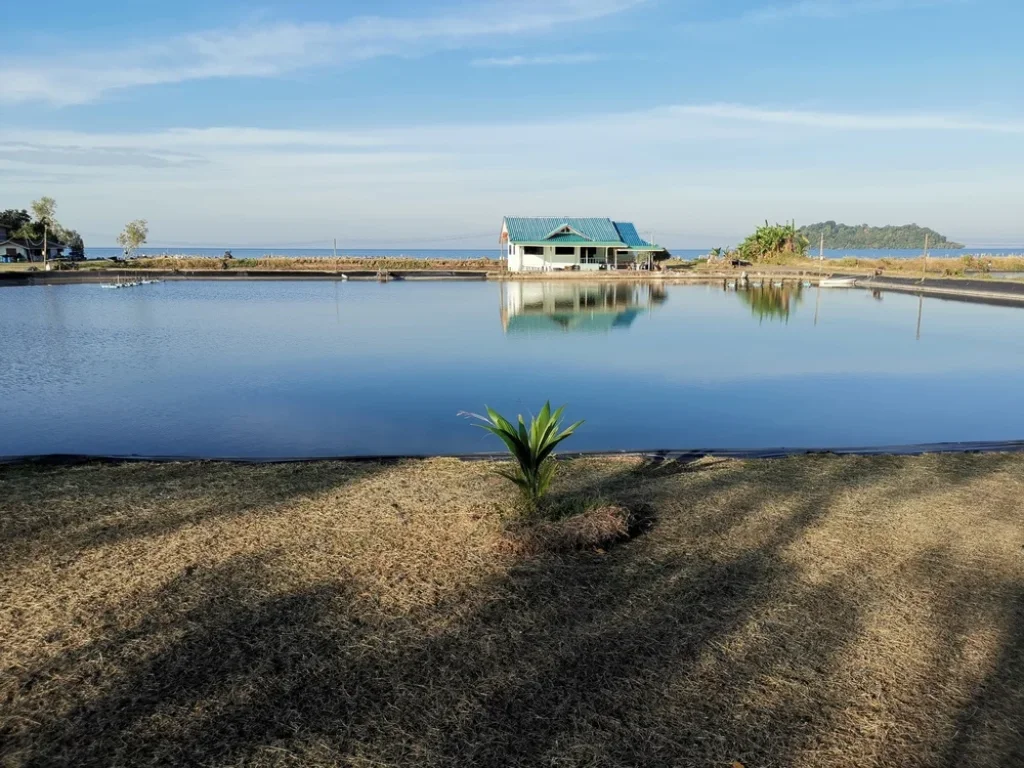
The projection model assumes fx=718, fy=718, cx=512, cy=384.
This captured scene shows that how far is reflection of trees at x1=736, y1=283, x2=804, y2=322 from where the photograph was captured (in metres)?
30.0

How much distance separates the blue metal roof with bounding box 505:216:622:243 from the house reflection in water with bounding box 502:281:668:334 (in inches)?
254

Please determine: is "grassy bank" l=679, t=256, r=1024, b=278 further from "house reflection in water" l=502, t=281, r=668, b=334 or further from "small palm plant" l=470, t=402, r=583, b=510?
"small palm plant" l=470, t=402, r=583, b=510

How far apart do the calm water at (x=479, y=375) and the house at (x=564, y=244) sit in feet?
70.8

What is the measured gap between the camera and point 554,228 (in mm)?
53344

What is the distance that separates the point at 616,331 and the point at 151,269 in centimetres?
4395

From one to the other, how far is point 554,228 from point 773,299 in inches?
810

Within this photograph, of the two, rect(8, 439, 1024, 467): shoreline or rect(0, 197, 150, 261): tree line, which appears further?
rect(0, 197, 150, 261): tree line

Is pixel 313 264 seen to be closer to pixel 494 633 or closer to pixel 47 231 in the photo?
pixel 47 231

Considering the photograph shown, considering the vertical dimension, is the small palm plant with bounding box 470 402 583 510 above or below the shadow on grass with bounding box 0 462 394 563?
above

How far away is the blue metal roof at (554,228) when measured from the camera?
5254 centimetres

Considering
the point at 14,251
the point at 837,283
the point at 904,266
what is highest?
the point at 14,251

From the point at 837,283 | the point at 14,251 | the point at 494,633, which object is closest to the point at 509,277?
the point at 837,283

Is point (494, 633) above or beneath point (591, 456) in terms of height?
above

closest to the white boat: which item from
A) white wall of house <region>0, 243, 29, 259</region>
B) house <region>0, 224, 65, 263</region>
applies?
house <region>0, 224, 65, 263</region>
